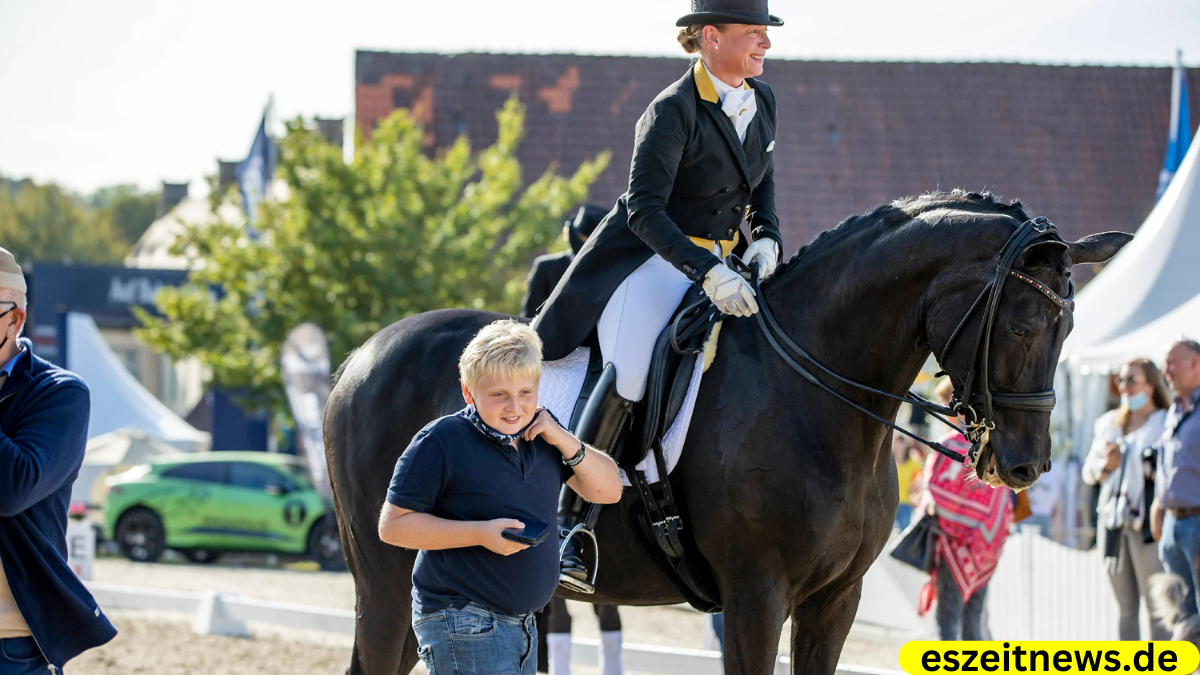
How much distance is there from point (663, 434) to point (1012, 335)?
1.22 m

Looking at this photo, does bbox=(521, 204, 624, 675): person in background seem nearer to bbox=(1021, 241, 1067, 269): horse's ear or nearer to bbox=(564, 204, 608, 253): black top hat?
bbox=(564, 204, 608, 253): black top hat

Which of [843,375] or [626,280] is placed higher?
[626,280]

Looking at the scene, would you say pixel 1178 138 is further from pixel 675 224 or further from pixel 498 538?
pixel 498 538

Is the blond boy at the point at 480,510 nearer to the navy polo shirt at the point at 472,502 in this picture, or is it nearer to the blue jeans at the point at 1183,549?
the navy polo shirt at the point at 472,502

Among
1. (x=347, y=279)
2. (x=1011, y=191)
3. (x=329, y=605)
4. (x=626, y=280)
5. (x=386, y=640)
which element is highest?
(x=1011, y=191)

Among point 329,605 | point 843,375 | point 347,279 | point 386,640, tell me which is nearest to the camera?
point 843,375

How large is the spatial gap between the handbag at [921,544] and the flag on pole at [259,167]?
1868 centimetres

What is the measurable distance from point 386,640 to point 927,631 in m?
5.53

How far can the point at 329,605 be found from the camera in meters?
12.8

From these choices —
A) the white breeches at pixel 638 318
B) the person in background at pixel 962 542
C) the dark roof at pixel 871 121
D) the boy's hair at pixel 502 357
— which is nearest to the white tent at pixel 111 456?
the dark roof at pixel 871 121

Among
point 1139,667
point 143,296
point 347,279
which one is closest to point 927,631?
point 1139,667

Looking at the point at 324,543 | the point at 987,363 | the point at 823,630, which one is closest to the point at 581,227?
the point at 823,630

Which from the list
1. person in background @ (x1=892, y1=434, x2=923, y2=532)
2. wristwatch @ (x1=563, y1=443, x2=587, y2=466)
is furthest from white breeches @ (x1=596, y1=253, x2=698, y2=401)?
person in background @ (x1=892, y1=434, x2=923, y2=532)

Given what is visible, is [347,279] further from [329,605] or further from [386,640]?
[386,640]
